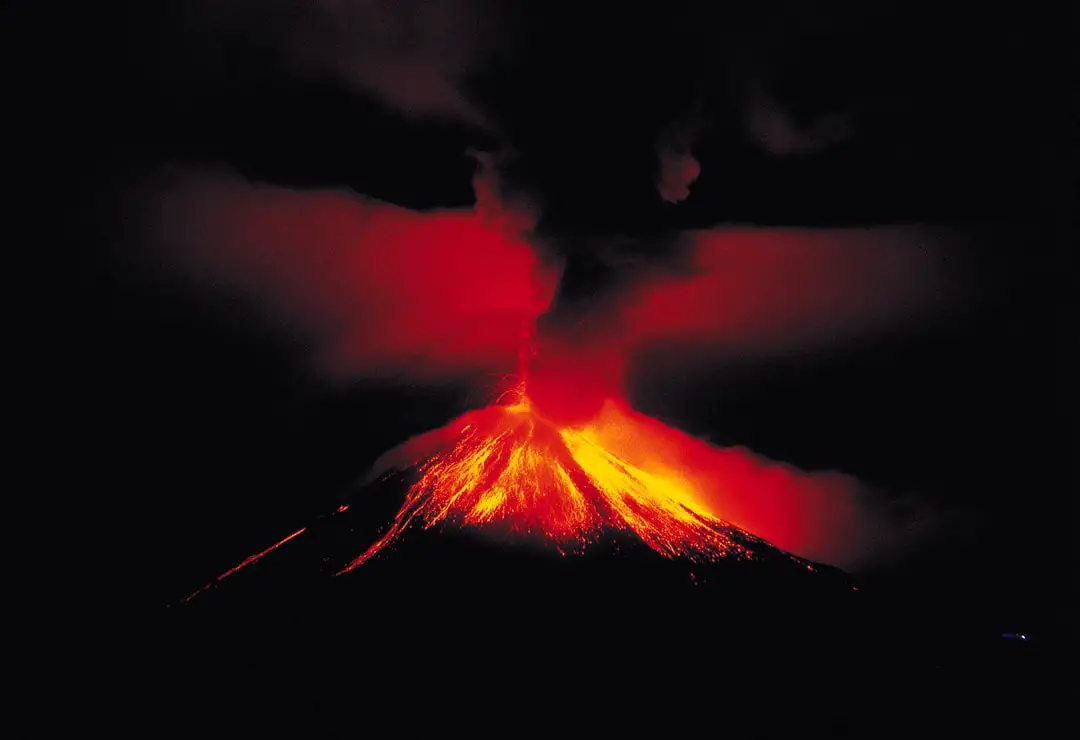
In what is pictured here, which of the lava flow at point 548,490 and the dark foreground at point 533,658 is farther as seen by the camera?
the lava flow at point 548,490

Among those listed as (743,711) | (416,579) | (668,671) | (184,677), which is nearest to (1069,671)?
(743,711)

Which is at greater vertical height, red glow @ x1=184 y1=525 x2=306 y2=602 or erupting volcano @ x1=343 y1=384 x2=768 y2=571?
erupting volcano @ x1=343 y1=384 x2=768 y2=571

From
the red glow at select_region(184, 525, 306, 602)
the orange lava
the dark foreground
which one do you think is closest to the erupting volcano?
the orange lava

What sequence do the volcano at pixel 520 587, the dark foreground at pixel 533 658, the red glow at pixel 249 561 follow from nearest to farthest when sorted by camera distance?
the dark foreground at pixel 533 658
the volcano at pixel 520 587
the red glow at pixel 249 561

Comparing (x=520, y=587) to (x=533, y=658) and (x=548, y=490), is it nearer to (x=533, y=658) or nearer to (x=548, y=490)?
(x=533, y=658)

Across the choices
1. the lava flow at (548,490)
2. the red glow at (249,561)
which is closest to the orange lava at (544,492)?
the lava flow at (548,490)

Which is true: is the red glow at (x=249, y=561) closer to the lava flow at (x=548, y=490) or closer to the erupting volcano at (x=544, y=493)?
the lava flow at (x=548, y=490)

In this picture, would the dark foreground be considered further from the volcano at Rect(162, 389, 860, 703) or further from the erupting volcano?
the erupting volcano

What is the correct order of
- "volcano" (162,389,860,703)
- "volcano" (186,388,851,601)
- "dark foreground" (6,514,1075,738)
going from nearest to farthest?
1. "dark foreground" (6,514,1075,738)
2. "volcano" (162,389,860,703)
3. "volcano" (186,388,851,601)

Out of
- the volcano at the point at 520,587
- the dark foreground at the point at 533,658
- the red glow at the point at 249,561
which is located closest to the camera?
the dark foreground at the point at 533,658
